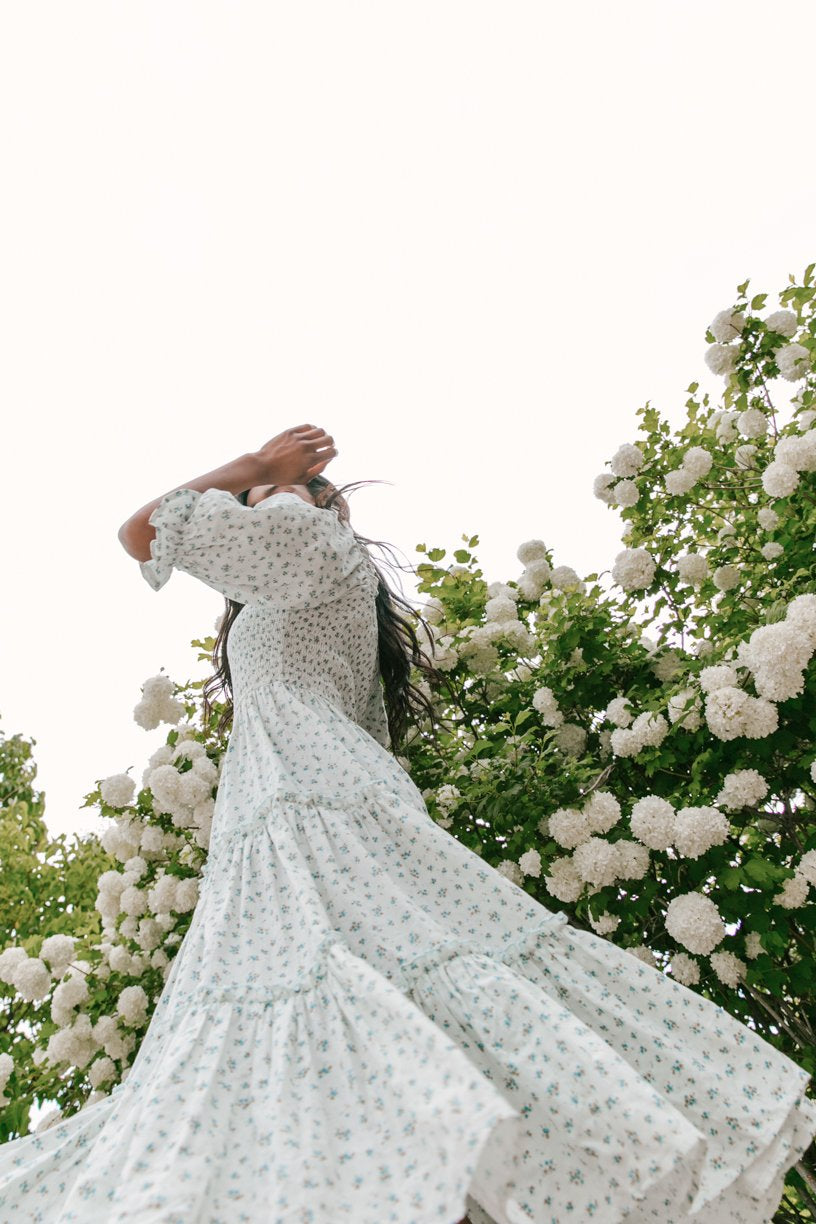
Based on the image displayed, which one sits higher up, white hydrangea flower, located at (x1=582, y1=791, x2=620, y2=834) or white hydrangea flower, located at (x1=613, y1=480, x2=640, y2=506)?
white hydrangea flower, located at (x1=613, y1=480, x2=640, y2=506)

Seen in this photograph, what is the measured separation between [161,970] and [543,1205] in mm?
2258

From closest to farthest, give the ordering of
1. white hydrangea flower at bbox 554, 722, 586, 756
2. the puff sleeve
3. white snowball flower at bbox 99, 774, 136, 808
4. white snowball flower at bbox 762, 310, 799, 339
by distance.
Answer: the puff sleeve → white hydrangea flower at bbox 554, 722, 586, 756 → white snowball flower at bbox 99, 774, 136, 808 → white snowball flower at bbox 762, 310, 799, 339

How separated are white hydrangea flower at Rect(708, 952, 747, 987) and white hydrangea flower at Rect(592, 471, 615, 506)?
1828mm

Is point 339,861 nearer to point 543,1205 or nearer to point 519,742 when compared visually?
point 543,1205

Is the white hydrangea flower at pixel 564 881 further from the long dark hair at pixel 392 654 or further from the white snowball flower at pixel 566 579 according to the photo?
the white snowball flower at pixel 566 579

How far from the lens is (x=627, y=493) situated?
3334 mm

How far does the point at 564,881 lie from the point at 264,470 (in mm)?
1480

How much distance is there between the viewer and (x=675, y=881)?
Result: 2.46m

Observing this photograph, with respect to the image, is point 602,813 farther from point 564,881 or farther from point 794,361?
point 794,361

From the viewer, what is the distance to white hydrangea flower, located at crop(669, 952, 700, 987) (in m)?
2.34

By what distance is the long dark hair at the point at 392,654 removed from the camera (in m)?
2.71

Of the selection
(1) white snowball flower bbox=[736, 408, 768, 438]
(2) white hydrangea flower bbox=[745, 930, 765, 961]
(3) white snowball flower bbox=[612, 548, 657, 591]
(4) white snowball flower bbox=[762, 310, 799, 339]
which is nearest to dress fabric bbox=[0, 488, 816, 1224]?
(2) white hydrangea flower bbox=[745, 930, 765, 961]

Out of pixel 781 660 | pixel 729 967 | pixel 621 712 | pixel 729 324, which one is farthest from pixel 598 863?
pixel 729 324

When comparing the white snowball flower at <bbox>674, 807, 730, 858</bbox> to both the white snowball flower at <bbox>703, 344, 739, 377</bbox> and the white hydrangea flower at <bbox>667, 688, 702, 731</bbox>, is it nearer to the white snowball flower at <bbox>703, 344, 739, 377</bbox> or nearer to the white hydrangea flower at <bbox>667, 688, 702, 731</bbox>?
the white hydrangea flower at <bbox>667, 688, 702, 731</bbox>
